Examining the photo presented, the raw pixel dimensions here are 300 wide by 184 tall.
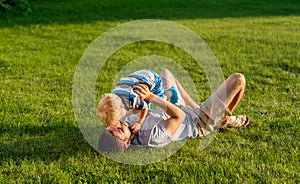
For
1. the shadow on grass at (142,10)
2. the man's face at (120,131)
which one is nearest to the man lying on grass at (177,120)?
the man's face at (120,131)

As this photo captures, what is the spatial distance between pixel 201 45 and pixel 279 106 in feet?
11.5

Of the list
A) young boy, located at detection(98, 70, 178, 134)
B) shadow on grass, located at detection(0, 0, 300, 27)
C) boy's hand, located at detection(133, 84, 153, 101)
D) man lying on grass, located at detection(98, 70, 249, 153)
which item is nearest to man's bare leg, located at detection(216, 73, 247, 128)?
man lying on grass, located at detection(98, 70, 249, 153)

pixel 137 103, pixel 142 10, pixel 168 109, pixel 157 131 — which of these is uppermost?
pixel 137 103

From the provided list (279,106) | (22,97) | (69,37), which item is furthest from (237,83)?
(69,37)

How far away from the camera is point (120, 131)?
3.67 metres

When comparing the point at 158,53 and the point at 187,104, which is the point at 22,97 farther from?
the point at 158,53

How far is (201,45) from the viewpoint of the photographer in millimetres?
8180

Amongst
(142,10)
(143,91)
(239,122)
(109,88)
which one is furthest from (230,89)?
(142,10)

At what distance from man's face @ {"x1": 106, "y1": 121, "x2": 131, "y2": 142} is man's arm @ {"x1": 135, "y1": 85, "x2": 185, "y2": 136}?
0.29 meters

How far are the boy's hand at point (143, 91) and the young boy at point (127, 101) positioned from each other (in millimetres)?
23

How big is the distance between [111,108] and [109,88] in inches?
71.9

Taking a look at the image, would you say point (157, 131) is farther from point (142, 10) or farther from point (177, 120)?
point (142, 10)

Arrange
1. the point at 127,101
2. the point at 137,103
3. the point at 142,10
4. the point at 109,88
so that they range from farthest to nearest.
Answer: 1. the point at 142,10
2. the point at 109,88
3. the point at 127,101
4. the point at 137,103

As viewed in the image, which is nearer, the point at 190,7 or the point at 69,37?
the point at 69,37
